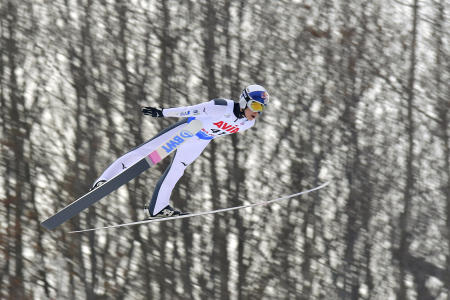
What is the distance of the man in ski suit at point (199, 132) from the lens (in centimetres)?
629

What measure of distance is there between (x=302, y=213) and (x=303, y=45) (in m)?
2.29

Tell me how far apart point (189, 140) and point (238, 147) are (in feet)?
10.5

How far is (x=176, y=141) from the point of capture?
671 cm

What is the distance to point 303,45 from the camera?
33.4ft

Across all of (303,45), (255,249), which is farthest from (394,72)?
(255,249)

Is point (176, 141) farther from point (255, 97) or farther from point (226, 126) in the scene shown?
point (255, 97)

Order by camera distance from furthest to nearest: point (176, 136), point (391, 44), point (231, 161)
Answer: point (391, 44)
point (231, 161)
point (176, 136)

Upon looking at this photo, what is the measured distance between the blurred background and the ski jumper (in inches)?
107

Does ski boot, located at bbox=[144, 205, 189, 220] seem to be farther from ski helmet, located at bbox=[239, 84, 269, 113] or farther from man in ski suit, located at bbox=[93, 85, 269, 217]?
ski helmet, located at bbox=[239, 84, 269, 113]

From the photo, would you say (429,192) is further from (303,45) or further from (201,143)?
(201,143)

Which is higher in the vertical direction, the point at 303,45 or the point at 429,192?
the point at 303,45

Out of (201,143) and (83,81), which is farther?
(83,81)

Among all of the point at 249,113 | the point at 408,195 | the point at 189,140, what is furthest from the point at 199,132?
the point at 408,195

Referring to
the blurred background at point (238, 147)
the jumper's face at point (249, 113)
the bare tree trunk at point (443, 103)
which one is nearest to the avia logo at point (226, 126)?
the jumper's face at point (249, 113)
